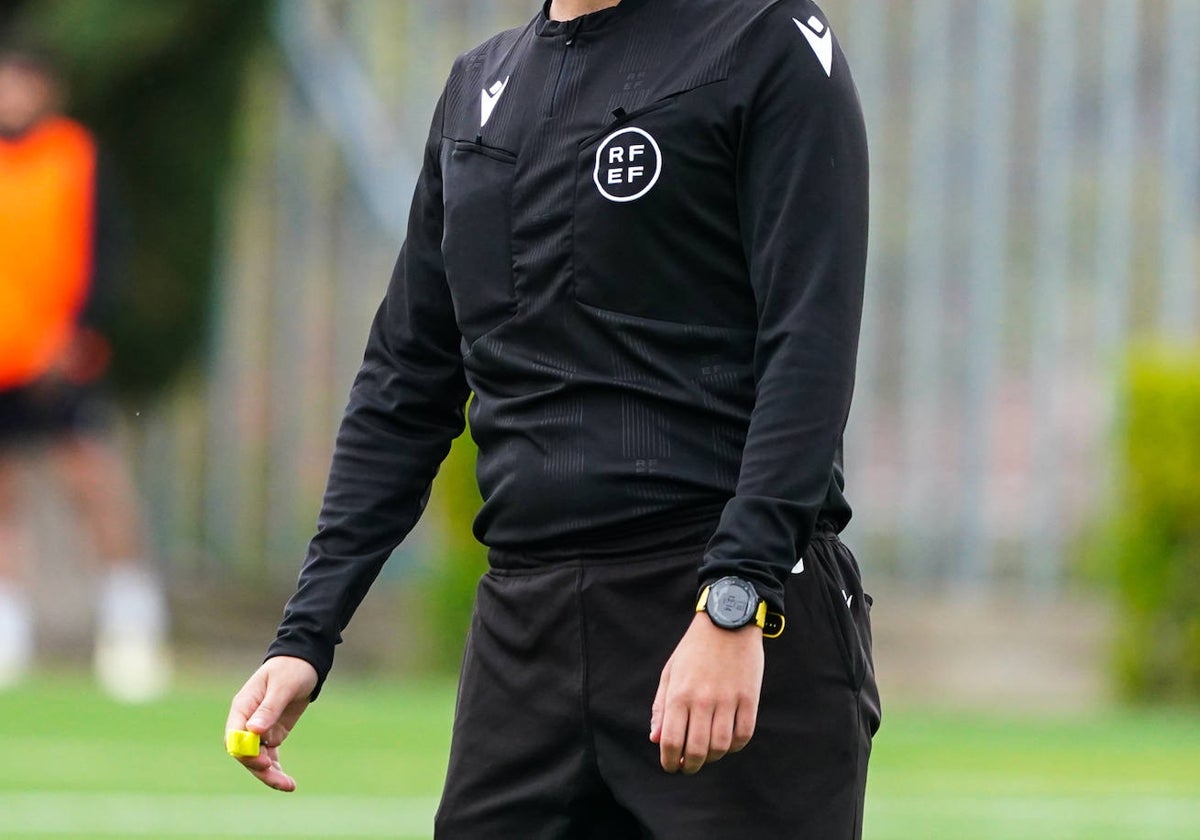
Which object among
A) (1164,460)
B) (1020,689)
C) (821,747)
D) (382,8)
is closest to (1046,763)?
(1164,460)

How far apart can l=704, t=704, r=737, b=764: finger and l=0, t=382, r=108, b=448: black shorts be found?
29.0 feet

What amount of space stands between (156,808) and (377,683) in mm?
4769

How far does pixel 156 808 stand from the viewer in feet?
23.8

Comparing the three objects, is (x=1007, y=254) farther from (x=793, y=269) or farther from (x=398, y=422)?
(x=793, y=269)

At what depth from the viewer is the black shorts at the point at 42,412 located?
11.2 m

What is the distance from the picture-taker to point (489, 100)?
126 inches

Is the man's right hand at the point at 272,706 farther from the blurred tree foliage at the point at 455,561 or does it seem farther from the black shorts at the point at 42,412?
the blurred tree foliage at the point at 455,561

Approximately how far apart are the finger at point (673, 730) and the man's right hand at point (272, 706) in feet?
2.04

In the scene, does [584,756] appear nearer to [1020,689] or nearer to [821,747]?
[821,747]

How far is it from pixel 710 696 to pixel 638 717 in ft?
0.63

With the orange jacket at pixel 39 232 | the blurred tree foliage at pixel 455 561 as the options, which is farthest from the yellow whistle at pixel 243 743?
the orange jacket at pixel 39 232

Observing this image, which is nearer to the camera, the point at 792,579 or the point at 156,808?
the point at 792,579

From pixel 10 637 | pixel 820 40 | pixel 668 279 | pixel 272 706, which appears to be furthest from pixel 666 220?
pixel 10 637

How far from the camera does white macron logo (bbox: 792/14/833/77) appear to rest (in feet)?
9.66
